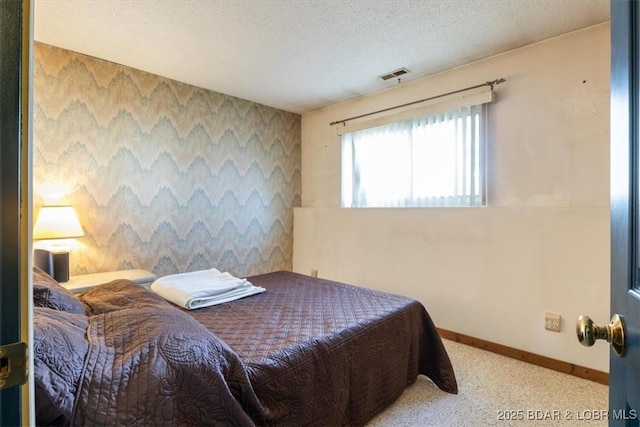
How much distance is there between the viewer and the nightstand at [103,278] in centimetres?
233

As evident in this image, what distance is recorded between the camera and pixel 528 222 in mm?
2387

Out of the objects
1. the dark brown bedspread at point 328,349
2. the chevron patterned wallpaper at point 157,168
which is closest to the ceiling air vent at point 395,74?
the chevron patterned wallpaper at point 157,168

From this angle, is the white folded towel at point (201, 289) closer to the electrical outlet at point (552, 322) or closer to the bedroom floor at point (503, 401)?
the bedroom floor at point (503, 401)

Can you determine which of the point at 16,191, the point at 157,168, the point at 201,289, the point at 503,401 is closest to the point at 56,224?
the point at 157,168

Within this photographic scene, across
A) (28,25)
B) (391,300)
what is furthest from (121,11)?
(391,300)

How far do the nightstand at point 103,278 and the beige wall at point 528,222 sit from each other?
7.14ft

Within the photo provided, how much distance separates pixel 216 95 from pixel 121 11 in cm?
141

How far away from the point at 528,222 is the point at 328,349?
1.83 metres

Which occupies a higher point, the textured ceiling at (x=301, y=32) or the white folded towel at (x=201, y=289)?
the textured ceiling at (x=301, y=32)

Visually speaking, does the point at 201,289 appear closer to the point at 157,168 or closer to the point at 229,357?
the point at 229,357

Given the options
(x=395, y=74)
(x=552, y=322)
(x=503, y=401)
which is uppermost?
(x=395, y=74)

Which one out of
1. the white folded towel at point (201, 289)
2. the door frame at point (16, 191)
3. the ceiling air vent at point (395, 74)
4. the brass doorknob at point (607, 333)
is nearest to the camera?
the door frame at point (16, 191)

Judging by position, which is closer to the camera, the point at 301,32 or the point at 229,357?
the point at 229,357

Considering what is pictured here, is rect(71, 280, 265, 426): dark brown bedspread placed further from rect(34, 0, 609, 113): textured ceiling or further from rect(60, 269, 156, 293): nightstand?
rect(34, 0, 609, 113): textured ceiling
